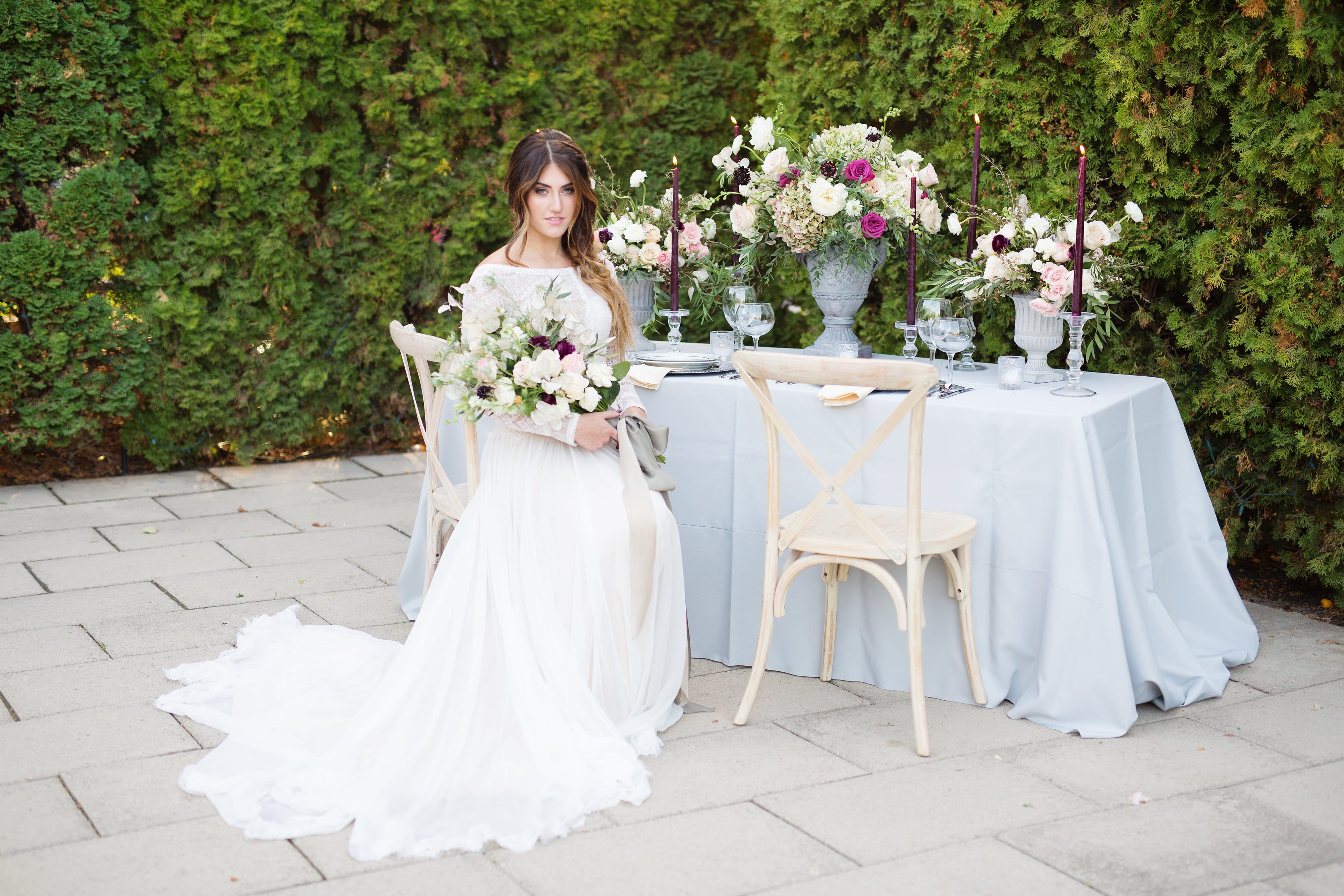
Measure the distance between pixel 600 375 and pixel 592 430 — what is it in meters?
0.18

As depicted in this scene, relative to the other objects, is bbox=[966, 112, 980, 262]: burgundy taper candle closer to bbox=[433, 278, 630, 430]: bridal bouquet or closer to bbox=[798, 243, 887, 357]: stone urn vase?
bbox=[798, 243, 887, 357]: stone urn vase

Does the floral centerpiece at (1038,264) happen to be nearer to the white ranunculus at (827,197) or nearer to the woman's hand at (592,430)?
the white ranunculus at (827,197)

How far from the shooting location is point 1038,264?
12.8 ft

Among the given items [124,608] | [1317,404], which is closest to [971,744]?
[1317,404]

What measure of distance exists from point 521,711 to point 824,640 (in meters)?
1.18

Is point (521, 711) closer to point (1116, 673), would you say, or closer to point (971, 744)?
point (971, 744)

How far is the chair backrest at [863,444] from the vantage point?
3270mm

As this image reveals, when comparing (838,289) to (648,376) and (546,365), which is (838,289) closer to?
(648,376)

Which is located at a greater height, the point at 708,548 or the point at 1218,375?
the point at 1218,375


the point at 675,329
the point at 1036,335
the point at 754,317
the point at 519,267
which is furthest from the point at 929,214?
the point at 519,267

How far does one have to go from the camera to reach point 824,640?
13.1 feet

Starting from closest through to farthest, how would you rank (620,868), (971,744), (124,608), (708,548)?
(620,868) → (971,744) → (708,548) → (124,608)

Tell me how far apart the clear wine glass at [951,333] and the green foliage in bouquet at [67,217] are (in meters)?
4.15

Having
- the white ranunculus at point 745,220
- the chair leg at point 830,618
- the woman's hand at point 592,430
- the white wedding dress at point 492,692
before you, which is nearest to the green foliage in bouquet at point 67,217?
the white wedding dress at point 492,692
